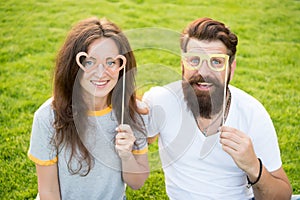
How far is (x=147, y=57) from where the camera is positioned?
15.3 feet

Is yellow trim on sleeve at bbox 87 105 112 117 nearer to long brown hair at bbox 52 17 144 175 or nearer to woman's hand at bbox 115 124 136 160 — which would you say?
long brown hair at bbox 52 17 144 175

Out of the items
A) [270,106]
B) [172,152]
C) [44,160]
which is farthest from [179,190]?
[270,106]

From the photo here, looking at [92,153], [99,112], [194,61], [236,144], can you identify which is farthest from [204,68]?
[92,153]

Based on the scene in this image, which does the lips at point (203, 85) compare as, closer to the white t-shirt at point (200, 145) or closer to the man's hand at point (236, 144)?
the white t-shirt at point (200, 145)

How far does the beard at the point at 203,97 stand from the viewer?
7.29ft

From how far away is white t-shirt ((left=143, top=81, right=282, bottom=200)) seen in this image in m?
2.23

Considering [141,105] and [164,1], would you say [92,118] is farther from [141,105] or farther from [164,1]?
[164,1]

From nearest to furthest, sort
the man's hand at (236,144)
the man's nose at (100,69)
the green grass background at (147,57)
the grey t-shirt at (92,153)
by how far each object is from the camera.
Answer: the man's hand at (236,144) → the man's nose at (100,69) → the grey t-shirt at (92,153) → the green grass background at (147,57)

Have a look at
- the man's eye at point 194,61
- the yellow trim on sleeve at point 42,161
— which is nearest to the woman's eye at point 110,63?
the man's eye at point 194,61

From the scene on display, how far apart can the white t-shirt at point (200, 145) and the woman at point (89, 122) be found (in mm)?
128

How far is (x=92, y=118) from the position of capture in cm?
225

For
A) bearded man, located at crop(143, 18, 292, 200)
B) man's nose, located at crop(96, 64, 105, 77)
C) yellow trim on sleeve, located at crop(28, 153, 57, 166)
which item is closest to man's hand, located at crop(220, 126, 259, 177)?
bearded man, located at crop(143, 18, 292, 200)

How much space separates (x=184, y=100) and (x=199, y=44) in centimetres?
28

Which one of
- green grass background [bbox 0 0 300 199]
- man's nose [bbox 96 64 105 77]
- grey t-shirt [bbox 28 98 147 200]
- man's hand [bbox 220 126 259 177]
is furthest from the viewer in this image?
green grass background [bbox 0 0 300 199]
